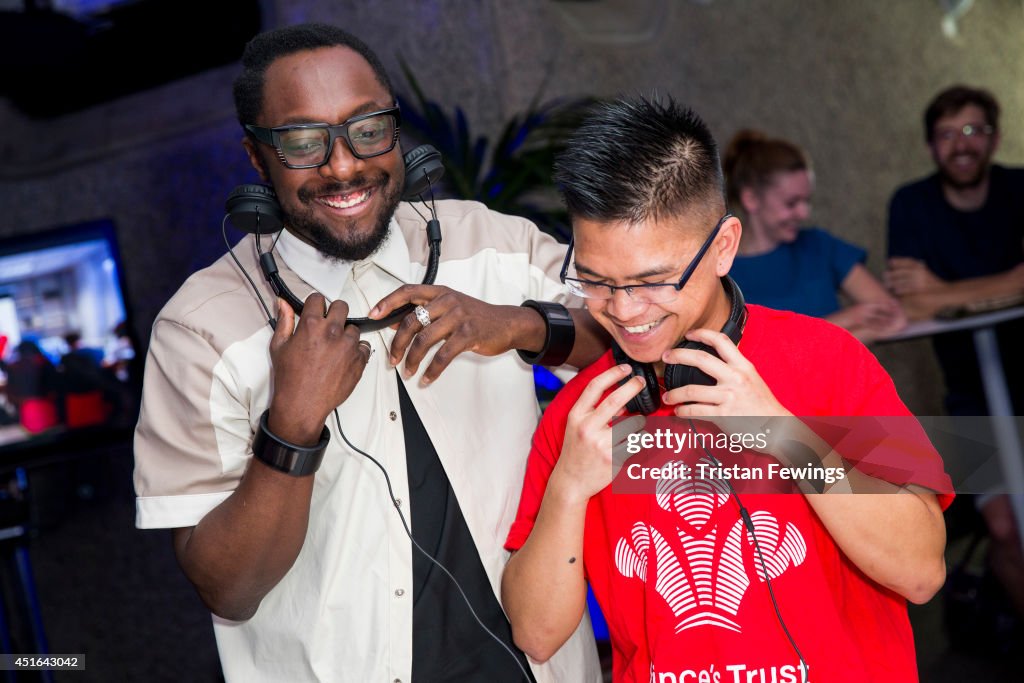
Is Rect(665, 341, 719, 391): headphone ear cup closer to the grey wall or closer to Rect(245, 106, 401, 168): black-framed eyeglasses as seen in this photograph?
Rect(245, 106, 401, 168): black-framed eyeglasses

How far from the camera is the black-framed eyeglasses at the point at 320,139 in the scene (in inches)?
56.4

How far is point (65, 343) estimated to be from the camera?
9.65 feet

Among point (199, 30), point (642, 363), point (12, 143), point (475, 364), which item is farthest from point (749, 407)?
point (12, 143)

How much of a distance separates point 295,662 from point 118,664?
2.35m

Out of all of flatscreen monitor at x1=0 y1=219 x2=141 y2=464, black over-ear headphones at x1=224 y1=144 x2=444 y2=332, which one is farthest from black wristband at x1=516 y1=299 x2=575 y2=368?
flatscreen monitor at x1=0 y1=219 x2=141 y2=464

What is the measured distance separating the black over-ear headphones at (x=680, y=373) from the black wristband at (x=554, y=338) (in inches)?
5.1

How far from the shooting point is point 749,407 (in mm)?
1135

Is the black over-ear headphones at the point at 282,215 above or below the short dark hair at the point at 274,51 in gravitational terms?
below

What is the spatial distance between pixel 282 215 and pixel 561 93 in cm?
236

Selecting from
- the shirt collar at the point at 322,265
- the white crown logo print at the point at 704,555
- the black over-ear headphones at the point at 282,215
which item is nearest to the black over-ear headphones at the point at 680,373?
the white crown logo print at the point at 704,555

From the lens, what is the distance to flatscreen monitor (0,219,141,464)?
2.90 meters

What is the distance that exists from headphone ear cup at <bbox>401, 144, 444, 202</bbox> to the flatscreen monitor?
68.0 inches

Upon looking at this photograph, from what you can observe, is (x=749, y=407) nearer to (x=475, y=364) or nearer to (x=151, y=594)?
(x=475, y=364)

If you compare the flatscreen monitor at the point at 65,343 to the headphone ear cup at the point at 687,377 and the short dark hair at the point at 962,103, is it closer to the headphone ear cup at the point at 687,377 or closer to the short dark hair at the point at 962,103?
the headphone ear cup at the point at 687,377
